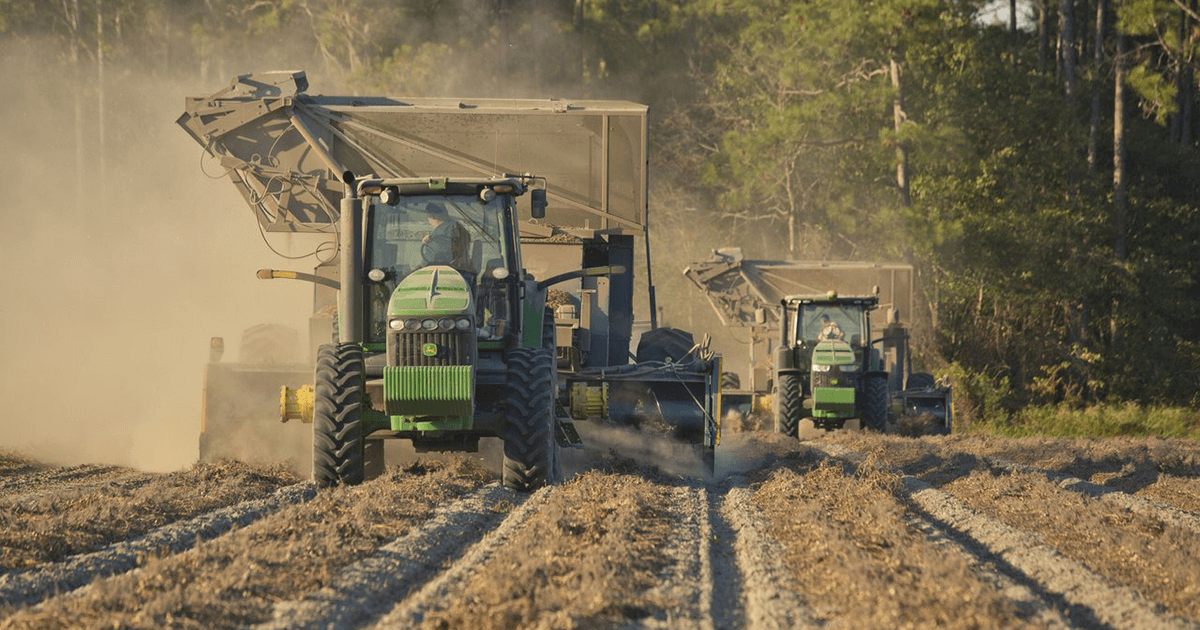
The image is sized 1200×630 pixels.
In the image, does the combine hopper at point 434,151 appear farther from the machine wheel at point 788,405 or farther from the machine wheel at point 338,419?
the machine wheel at point 338,419

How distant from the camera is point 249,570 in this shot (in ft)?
26.3

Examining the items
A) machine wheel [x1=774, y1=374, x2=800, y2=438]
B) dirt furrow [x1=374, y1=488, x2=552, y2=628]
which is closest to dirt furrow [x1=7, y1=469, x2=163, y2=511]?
dirt furrow [x1=374, y1=488, x2=552, y2=628]

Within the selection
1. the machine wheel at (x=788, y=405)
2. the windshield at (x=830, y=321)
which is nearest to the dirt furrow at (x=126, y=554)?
the machine wheel at (x=788, y=405)

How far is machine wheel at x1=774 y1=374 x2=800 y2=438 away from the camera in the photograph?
22.8 metres

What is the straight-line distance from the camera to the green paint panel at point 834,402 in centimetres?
2267

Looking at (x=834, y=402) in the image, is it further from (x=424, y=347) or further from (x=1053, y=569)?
(x=1053, y=569)

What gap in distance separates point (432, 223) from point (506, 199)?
0.68 m

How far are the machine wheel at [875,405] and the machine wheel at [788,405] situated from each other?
43.2 inches

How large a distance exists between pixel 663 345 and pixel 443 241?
813 centimetres

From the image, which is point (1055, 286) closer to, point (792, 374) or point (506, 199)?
point (792, 374)

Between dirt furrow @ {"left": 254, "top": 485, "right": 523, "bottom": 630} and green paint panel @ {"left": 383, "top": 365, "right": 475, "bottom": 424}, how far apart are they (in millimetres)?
767

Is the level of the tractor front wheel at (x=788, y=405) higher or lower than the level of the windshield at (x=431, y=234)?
lower

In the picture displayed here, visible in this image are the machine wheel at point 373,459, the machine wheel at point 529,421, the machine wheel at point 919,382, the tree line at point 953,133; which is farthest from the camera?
the tree line at point 953,133

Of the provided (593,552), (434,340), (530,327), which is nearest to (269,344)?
(530,327)
